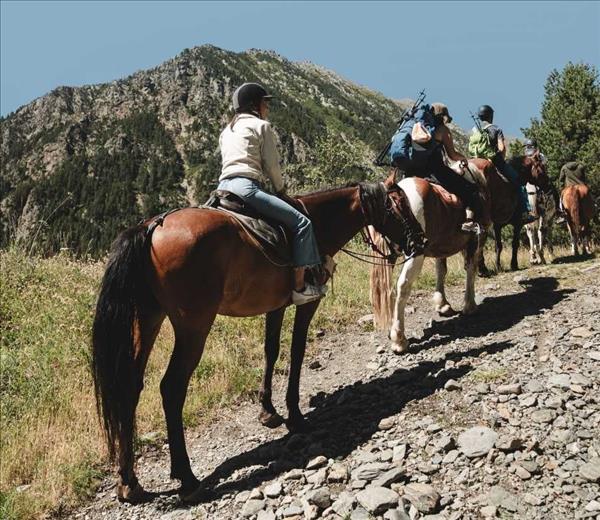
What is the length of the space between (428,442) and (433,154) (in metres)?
4.73

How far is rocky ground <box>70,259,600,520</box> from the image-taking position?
149 inches

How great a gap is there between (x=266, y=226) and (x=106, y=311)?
1.63 metres

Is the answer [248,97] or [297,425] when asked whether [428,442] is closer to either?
[297,425]

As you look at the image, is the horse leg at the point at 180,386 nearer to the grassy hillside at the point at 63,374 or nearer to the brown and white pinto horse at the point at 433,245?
the grassy hillside at the point at 63,374

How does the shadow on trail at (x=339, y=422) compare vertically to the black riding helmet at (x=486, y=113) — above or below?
below

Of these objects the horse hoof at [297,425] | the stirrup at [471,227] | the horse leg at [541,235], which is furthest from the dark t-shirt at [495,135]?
the horse hoof at [297,425]

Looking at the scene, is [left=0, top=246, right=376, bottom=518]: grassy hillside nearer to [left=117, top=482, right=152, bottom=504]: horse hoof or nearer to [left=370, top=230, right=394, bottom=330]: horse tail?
[left=117, top=482, right=152, bottom=504]: horse hoof

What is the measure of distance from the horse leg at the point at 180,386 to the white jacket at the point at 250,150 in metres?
1.45

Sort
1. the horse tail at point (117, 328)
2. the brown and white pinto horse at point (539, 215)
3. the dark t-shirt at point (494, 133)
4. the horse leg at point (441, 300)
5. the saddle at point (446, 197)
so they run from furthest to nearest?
1. the brown and white pinto horse at point (539, 215)
2. the dark t-shirt at point (494, 133)
3. the horse leg at point (441, 300)
4. the saddle at point (446, 197)
5. the horse tail at point (117, 328)

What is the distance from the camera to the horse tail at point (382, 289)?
732 cm

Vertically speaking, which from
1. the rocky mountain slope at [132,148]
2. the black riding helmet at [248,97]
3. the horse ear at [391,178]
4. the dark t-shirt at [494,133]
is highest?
the rocky mountain slope at [132,148]

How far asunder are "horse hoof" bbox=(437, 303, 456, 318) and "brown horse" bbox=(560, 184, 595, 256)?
6593 millimetres

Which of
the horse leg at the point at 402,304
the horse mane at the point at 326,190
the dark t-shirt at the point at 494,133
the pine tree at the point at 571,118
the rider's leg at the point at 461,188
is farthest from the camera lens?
the pine tree at the point at 571,118

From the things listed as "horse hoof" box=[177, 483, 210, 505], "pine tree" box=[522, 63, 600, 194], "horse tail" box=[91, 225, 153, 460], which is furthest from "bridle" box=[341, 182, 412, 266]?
"pine tree" box=[522, 63, 600, 194]
